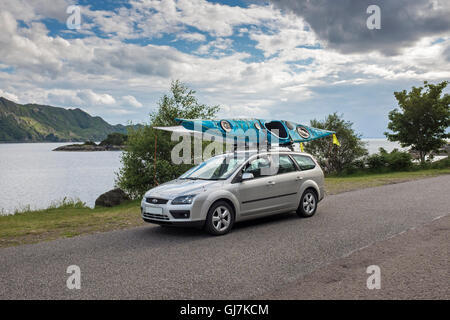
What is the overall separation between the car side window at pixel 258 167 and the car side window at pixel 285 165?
396 mm

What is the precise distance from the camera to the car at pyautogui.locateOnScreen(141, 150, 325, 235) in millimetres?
7715

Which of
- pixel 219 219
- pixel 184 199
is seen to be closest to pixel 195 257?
pixel 184 199

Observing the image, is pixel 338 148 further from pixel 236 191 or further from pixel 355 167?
pixel 236 191

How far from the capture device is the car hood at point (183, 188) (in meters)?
7.80

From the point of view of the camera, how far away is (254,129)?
1440 cm

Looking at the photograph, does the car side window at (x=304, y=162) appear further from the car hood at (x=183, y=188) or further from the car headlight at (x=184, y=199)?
the car headlight at (x=184, y=199)

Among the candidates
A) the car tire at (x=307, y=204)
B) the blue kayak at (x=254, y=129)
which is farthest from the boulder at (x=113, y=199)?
the car tire at (x=307, y=204)

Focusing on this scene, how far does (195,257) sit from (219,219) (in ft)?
5.94

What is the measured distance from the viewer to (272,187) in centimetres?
907

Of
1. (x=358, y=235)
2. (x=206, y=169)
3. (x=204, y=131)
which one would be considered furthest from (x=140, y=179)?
(x=358, y=235)

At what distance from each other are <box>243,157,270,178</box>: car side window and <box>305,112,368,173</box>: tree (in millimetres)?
24388

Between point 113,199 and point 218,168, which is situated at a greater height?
point 218,168

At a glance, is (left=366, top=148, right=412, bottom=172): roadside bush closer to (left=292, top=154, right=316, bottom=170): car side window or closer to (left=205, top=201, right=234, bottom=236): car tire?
(left=292, top=154, right=316, bottom=170): car side window
